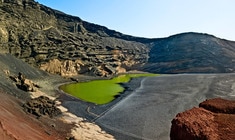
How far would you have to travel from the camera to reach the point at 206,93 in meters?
67.1

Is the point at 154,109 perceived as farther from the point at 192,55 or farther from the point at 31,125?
the point at 192,55

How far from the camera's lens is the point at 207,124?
17484mm

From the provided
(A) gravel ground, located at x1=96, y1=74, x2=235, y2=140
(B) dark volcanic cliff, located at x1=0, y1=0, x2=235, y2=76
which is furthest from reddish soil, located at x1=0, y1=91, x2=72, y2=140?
(B) dark volcanic cliff, located at x1=0, y1=0, x2=235, y2=76

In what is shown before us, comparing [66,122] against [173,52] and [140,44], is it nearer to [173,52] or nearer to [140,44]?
[173,52]

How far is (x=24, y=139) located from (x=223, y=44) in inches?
6106

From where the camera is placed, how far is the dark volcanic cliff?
106562 millimetres

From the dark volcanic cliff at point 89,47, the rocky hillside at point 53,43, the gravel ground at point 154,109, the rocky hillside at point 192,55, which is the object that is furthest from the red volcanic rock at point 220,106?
the rocky hillside at point 192,55

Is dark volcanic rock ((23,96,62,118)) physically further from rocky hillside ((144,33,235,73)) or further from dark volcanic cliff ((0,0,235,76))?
rocky hillside ((144,33,235,73))

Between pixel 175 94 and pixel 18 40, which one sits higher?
pixel 18 40

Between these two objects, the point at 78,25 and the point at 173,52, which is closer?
the point at 78,25

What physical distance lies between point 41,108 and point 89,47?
84.6m

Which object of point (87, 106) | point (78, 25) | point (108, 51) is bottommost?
point (87, 106)

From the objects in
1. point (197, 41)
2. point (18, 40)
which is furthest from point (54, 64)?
point (197, 41)

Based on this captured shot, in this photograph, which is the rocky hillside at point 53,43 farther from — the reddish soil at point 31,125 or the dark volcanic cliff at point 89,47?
the reddish soil at point 31,125
